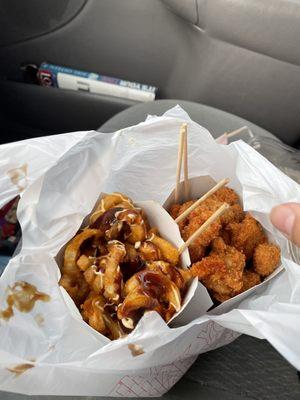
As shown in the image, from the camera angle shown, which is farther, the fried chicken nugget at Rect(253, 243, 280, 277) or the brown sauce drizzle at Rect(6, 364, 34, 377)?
the fried chicken nugget at Rect(253, 243, 280, 277)

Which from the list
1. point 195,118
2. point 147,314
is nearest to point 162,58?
point 195,118

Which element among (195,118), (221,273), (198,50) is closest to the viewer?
(221,273)

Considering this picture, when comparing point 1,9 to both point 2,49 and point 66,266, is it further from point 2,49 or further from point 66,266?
point 66,266

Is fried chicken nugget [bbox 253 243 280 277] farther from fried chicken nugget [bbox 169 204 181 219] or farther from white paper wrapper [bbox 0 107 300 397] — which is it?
fried chicken nugget [bbox 169 204 181 219]

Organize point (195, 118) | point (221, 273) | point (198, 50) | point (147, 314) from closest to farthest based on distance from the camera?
1. point (147, 314)
2. point (221, 273)
3. point (195, 118)
4. point (198, 50)

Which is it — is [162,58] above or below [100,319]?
above

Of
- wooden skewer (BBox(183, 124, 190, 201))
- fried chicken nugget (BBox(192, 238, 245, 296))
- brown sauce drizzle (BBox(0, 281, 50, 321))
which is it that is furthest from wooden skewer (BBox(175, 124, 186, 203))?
brown sauce drizzle (BBox(0, 281, 50, 321))

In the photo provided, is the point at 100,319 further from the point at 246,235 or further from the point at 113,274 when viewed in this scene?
the point at 246,235
